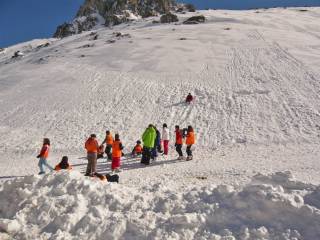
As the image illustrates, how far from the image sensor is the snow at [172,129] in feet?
27.5

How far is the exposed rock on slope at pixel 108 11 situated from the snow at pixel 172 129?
55.1 m

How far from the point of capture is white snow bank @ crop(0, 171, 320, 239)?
26.5 feet

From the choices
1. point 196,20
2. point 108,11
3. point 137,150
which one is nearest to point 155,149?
point 137,150

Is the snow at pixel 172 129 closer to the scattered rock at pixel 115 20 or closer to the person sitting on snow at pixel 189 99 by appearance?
the person sitting on snow at pixel 189 99

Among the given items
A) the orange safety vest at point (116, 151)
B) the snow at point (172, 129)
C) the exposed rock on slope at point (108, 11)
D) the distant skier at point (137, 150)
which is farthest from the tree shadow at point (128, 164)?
the exposed rock on slope at point (108, 11)

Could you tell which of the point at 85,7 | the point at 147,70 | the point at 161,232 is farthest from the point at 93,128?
the point at 85,7

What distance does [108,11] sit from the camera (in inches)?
4660

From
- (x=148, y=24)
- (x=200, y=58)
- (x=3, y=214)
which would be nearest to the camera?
(x=3, y=214)

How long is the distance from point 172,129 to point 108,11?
10226cm

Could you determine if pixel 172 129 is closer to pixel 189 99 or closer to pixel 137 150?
pixel 189 99

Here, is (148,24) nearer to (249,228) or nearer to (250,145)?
(250,145)

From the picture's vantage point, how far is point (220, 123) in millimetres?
22531

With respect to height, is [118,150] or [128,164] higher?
[118,150]

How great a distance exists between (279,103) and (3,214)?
19.5 metres
